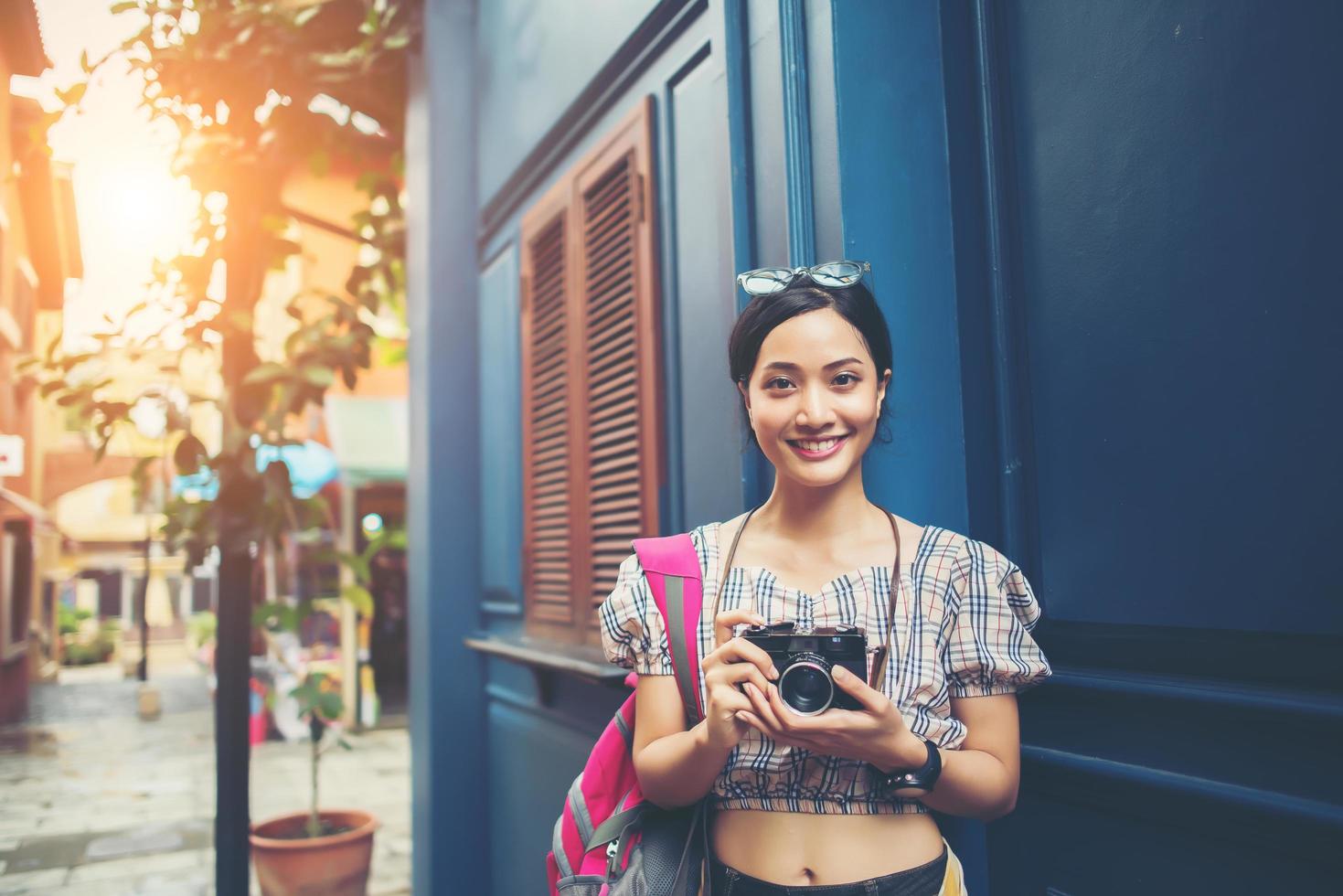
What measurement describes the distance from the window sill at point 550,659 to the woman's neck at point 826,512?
122 cm

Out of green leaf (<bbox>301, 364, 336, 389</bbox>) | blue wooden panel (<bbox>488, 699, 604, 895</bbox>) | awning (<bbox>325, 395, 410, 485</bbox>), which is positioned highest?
awning (<bbox>325, 395, 410, 485</bbox>)

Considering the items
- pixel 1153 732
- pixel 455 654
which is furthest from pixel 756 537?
pixel 455 654

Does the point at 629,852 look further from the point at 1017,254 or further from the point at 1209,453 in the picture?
the point at 1017,254

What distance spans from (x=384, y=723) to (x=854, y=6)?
11.5m

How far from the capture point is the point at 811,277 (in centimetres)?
150

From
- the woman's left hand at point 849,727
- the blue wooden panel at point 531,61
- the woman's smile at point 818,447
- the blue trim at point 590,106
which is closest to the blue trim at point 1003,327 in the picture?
the woman's smile at point 818,447

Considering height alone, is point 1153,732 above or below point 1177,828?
above

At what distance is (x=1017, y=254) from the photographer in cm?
186

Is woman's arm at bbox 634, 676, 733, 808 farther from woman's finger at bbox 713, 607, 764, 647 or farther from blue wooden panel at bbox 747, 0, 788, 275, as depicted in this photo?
blue wooden panel at bbox 747, 0, 788, 275

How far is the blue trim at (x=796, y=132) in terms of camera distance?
2.01 metres

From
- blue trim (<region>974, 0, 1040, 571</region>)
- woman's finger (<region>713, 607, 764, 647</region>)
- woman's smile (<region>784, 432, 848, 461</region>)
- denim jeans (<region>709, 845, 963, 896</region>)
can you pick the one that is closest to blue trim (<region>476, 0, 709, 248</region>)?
Result: blue trim (<region>974, 0, 1040, 571</region>)

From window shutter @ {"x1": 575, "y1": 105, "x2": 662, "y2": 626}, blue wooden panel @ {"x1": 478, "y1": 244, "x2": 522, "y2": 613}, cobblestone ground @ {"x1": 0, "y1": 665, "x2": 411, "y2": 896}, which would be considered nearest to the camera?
window shutter @ {"x1": 575, "y1": 105, "x2": 662, "y2": 626}

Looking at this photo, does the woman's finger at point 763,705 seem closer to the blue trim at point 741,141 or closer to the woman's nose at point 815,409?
the woman's nose at point 815,409

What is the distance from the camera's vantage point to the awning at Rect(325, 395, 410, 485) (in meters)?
12.2
